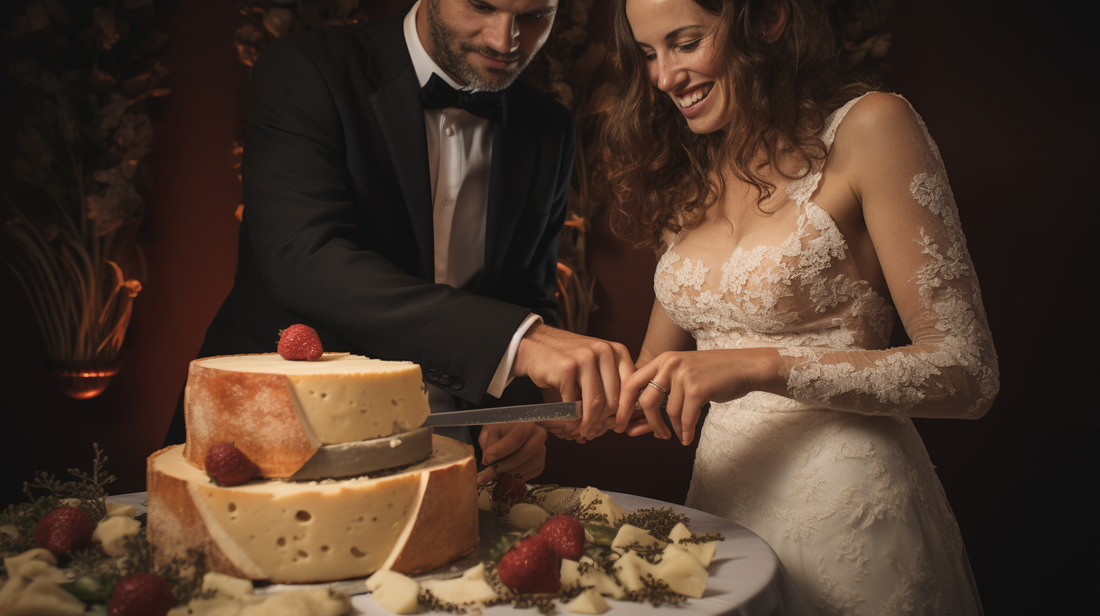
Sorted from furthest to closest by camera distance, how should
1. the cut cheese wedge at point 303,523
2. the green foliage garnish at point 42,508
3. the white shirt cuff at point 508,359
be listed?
the white shirt cuff at point 508,359 < the green foliage garnish at point 42,508 < the cut cheese wedge at point 303,523

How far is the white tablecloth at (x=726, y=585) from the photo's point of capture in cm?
116

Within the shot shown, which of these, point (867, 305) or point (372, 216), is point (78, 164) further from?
point (867, 305)

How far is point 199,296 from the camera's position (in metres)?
3.39

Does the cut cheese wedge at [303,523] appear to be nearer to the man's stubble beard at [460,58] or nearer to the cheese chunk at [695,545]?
the cheese chunk at [695,545]

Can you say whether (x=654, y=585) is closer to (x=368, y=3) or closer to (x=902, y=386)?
(x=902, y=386)

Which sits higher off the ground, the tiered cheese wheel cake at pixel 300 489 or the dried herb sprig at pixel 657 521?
the tiered cheese wheel cake at pixel 300 489

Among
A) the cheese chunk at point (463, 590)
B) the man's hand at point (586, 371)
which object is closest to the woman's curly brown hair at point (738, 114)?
the man's hand at point (586, 371)

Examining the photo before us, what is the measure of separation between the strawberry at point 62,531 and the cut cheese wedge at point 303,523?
0.14m

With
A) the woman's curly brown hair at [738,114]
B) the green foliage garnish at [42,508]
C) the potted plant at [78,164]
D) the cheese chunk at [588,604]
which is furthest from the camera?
the potted plant at [78,164]

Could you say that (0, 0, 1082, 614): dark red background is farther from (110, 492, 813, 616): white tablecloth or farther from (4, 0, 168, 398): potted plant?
(110, 492, 813, 616): white tablecloth

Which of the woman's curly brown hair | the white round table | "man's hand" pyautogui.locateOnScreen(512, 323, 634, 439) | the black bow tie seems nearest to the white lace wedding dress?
the woman's curly brown hair

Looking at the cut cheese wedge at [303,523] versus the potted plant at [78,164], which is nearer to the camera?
the cut cheese wedge at [303,523]

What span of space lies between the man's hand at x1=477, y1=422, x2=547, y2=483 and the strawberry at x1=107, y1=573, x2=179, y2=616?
89 centimetres

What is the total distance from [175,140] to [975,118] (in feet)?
12.6
